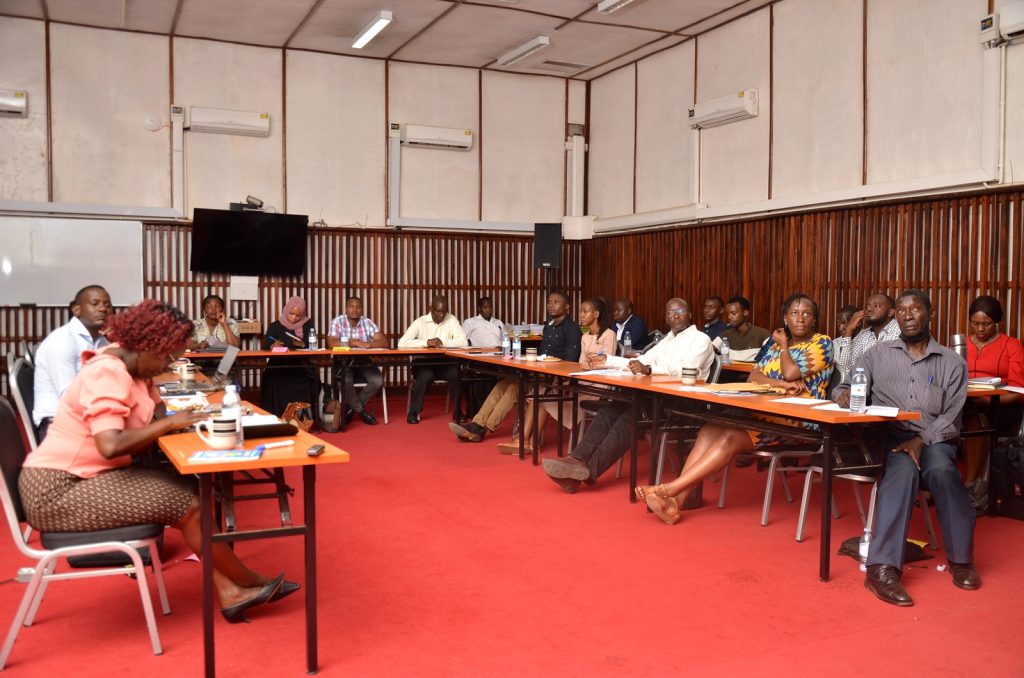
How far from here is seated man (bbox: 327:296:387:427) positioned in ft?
28.9

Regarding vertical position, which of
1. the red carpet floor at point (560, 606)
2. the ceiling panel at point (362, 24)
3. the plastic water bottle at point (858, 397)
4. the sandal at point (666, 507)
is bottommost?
the red carpet floor at point (560, 606)

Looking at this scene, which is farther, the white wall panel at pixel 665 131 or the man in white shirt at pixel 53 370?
the white wall panel at pixel 665 131

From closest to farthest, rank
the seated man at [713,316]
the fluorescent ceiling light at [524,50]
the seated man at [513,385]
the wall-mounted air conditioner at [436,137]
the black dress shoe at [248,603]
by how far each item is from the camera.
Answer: the black dress shoe at [248,603]
the seated man at [513,385]
the seated man at [713,316]
the fluorescent ceiling light at [524,50]
the wall-mounted air conditioner at [436,137]

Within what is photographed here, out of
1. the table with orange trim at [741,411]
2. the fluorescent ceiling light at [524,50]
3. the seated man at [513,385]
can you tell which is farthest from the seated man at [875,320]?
the fluorescent ceiling light at [524,50]

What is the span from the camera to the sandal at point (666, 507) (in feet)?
16.2

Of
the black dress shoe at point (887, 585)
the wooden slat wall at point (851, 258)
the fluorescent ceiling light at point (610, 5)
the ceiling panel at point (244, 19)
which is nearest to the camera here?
the black dress shoe at point (887, 585)

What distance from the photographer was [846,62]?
8.03 metres

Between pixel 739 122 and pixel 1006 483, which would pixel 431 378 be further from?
pixel 1006 483

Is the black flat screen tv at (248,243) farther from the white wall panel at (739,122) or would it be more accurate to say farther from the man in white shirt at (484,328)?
the white wall panel at (739,122)

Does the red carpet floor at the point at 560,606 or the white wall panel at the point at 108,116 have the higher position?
the white wall panel at the point at 108,116

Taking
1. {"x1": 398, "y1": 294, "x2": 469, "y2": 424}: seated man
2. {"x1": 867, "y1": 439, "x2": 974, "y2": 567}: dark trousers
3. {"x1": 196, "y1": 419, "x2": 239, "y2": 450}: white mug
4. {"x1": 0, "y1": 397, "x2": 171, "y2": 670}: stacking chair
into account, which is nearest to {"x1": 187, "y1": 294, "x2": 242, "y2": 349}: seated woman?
{"x1": 398, "y1": 294, "x2": 469, "y2": 424}: seated man

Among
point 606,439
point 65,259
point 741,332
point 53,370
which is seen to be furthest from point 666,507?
point 65,259

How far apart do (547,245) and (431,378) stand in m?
→ 3.12

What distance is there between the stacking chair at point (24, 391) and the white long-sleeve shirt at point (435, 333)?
16.6ft
